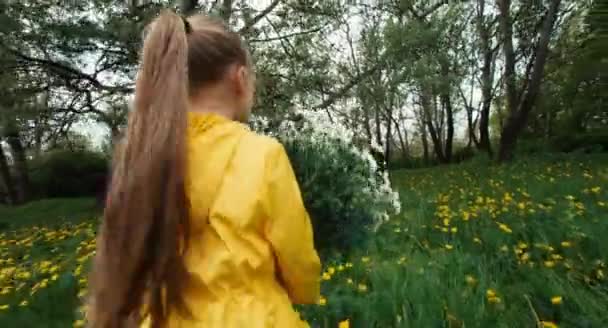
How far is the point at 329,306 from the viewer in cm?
241

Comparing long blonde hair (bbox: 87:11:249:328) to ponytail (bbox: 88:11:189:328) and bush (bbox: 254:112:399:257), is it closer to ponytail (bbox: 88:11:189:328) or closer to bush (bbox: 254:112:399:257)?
ponytail (bbox: 88:11:189:328)

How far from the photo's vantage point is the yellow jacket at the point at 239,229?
3.59ft

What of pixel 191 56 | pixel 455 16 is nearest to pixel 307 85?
pixel 455 16

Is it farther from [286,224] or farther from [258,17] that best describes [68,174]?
[286,224]

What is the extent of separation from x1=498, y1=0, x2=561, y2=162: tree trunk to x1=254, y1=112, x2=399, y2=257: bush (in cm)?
773

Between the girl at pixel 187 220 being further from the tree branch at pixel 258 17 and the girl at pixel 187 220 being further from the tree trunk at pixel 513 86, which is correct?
the tree trunk at pixel 513 86

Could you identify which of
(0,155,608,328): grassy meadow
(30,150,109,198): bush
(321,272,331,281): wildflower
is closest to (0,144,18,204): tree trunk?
(30,150,109,198): bush

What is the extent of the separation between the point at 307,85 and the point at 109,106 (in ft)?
10.3

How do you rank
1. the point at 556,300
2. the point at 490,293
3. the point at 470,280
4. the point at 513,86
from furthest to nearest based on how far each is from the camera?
the point at 513,86 < the point at 470,280 < the point at 490,293 < the point at 556,300

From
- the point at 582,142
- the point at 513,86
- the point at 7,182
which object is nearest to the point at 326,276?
the point at 513,86

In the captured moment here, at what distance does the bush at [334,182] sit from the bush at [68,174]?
11.3m

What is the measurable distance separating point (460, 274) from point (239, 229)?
181 centimetres

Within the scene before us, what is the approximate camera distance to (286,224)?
1133mm

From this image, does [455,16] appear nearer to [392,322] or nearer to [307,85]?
[307,85]
